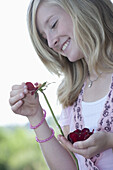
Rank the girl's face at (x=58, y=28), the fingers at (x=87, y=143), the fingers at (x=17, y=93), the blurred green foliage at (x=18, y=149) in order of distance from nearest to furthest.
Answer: the fingers at (x=87, y=143) < the fingers at (x=17, y=93) < the girl's face at (x=58, y=28) < the blurred green foliage at (x=18, y=149)

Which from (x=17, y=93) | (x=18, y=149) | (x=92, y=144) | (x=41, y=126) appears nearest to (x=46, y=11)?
(x=17, y=93)

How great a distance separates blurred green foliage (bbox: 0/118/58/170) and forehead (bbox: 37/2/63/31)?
2.05 metres

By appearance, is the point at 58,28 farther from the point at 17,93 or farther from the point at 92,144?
the point at 92,144

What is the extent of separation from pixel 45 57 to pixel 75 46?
0.21m

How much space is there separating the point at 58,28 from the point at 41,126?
0.42 meters

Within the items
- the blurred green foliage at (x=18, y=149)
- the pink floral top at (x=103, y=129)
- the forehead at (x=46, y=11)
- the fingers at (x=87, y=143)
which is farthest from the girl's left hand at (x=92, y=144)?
the blurred green foliage at (x=18, y=149)

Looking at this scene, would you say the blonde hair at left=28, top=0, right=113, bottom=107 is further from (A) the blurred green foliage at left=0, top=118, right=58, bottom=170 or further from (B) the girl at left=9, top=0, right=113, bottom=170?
(A) the blurred green foliage at left=0, top=118, right=58, bottom=170

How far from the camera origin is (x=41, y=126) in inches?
45.5

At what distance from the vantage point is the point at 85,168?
1186mm

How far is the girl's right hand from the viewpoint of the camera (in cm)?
107

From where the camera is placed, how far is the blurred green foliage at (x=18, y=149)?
3.12m

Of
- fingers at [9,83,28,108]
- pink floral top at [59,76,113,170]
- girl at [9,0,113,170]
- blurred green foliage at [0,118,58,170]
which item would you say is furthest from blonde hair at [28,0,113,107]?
blurred green foliage at [0,118,58,170]

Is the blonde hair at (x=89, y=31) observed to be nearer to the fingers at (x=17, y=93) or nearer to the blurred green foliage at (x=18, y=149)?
the fingers at (x=17, y=93)

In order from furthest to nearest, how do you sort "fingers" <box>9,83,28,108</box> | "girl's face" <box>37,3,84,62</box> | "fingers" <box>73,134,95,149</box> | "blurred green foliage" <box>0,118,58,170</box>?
"blurred green foliage" <box>0,118,58,170</box> < "girl's face" <box>37,3,84,62</box> < "fingers" <box>9,83,28,108</box> < "fingers" <box>73,134,95,149</box>
